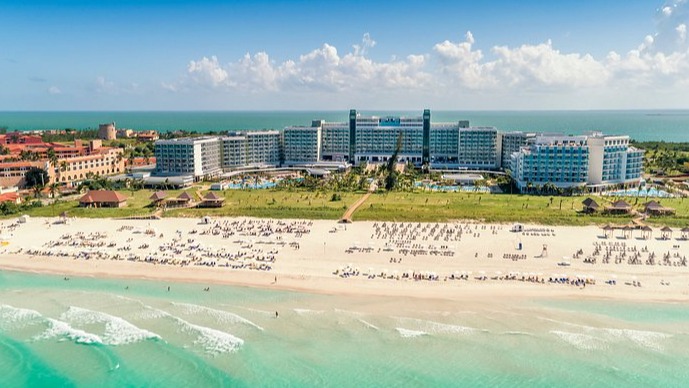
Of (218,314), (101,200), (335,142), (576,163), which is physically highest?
(335,142)

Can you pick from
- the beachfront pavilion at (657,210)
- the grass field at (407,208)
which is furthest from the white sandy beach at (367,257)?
the beachfront pavilion at (657,210)

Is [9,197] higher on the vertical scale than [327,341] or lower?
higher

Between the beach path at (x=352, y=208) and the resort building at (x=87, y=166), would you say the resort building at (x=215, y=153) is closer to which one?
the resort building at (x=87, y=166)

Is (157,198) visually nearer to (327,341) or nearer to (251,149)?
(251,149)

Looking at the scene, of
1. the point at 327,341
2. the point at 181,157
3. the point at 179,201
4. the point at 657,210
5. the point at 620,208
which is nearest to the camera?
the point at 327,341

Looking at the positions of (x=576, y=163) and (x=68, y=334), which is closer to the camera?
(x=68, y=334)

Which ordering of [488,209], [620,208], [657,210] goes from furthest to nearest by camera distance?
[488,209] < [620,208] < [657,210]

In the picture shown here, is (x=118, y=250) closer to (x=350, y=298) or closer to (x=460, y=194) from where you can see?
(x=350, y=298)

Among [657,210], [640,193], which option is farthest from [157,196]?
[640,193]
